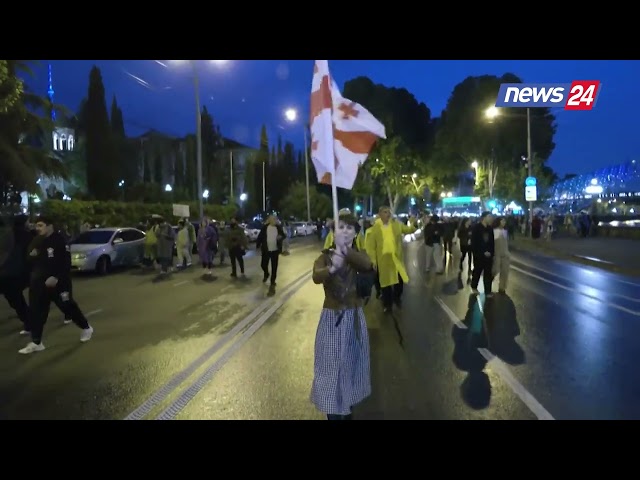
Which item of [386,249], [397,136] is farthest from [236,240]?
[397,136]

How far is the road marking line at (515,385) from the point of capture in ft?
18.3

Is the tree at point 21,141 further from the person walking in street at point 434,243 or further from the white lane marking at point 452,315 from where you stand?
the white lane marking at point 452,315

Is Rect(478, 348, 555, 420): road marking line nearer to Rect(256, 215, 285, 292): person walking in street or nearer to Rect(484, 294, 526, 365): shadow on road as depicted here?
Rect(484, 294, 526, 365): shadow on road

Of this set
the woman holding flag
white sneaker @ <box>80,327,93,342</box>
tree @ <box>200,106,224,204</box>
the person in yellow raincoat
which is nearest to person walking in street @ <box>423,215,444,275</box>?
the person in yellow raincoat

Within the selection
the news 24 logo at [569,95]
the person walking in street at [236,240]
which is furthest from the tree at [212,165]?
the person walking in street at [236,240]

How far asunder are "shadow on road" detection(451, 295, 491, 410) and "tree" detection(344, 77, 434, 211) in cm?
4577

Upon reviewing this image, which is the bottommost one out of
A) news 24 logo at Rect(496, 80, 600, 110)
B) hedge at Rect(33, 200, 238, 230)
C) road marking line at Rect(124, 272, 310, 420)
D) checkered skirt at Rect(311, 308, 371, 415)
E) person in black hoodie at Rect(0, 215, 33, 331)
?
road marking line at Rect(124, 272, 310, 420)

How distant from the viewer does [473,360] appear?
301 inches

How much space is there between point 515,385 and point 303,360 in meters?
2.52

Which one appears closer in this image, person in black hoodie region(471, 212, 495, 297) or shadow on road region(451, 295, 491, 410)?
shadow on road region(451, 295, 491, 410)

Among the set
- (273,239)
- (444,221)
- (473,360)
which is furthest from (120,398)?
(444,221)

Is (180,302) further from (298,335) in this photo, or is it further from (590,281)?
(590,281)

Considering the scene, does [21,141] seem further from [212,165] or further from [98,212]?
[212,165]

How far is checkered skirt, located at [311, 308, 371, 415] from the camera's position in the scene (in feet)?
15.7
